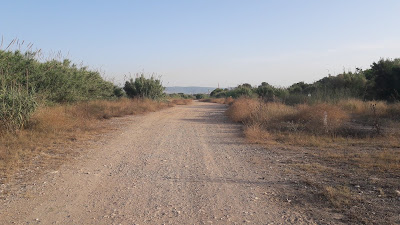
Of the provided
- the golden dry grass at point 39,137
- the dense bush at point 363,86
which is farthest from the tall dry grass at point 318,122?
the golden dry grass at point 39,137

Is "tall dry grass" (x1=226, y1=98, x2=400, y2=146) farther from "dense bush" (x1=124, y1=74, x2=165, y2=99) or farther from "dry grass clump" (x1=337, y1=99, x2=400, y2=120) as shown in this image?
"dense bush" (x1=124, y1=74, x2=165, y2=99)

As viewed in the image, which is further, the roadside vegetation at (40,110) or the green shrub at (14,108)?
the green shrub at (14,108)

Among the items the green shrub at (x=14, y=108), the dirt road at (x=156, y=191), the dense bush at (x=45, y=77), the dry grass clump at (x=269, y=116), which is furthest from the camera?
the dry grass clump at (x=269, y=116)

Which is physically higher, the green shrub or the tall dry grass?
the green shrub

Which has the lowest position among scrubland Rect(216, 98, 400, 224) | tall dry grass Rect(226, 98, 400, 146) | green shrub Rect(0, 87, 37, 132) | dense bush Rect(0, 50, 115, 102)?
scrubland Rect(216, 98, 400, 224)

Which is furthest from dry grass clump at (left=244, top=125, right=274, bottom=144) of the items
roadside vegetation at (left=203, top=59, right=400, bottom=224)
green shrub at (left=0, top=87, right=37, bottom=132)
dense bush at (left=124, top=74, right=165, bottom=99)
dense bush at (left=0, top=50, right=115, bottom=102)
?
dense bush at (left=124, top=74, right=165, bottom=99)

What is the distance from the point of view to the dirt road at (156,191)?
461 cm

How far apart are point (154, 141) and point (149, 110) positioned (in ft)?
49.7

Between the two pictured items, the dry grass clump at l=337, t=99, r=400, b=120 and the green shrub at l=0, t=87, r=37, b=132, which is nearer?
the green shrub at l=0, t=87, r=37, b=132

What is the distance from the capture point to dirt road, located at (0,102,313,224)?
4.61 metres

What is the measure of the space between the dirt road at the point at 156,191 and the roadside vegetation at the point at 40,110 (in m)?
1.22

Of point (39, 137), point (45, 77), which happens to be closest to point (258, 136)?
point (39, 137)

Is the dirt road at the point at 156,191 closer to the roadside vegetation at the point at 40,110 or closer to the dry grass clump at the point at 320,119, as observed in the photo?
the roadside vegetation at the point at 40,110

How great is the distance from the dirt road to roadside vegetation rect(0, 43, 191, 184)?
1.22 metres
